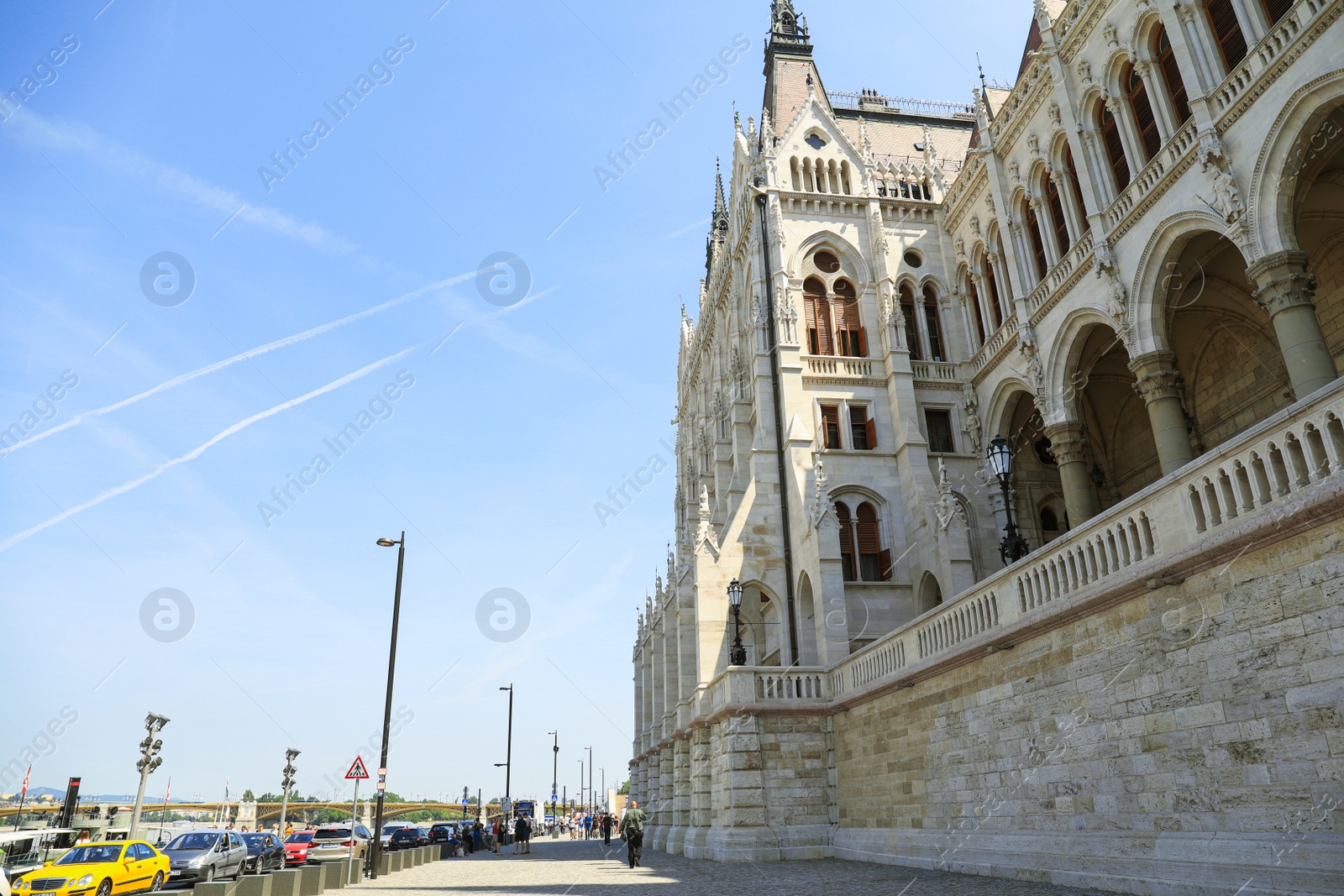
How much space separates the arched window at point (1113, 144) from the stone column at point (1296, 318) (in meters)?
6.15

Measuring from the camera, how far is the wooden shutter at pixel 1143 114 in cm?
1942

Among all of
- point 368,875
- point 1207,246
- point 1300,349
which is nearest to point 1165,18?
point 1207,246

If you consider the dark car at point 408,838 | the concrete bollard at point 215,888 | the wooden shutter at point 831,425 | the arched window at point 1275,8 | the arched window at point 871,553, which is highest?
the arched window at point 1275,8

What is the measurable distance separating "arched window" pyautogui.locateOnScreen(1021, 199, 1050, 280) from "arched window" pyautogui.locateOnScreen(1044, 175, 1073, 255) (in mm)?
446

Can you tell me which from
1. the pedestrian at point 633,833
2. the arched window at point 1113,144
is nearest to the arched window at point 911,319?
the arched window at point 1113,144

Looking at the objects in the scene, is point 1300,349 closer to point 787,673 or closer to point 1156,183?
point 1156,183

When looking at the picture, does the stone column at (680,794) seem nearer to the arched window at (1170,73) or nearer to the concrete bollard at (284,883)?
the concrete bollard at (284,883)

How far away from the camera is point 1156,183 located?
1819cm

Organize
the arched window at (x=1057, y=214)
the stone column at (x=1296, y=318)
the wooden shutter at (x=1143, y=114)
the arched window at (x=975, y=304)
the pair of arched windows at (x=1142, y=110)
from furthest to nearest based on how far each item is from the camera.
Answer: the arched window at (x=975, y=304), the arched window at (x=1057, y=214), the wooden shutter at (x=1143, y=114), the pair of arched windows at (x=1142, y=110), the stone column at (x=1296, y=318)

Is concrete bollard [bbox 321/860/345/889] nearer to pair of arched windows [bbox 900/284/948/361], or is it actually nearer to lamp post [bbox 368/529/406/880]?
lamp post [bbox 368/529/406/880]

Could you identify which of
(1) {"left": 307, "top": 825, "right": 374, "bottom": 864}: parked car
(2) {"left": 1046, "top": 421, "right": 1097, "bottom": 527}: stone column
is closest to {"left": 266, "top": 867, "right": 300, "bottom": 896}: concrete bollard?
(1) {"left": 307, "top": 825, "right": 374, "bottom": 864}: parked car

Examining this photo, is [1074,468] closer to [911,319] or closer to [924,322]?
[924,322]

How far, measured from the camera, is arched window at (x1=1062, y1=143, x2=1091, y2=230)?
879 inches

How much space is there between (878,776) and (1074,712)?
733 cm
